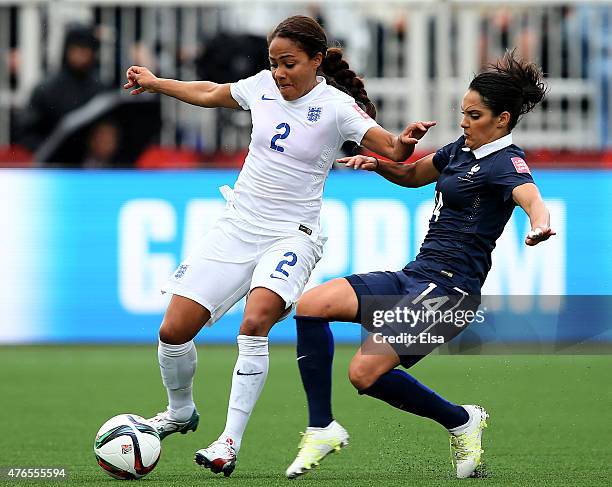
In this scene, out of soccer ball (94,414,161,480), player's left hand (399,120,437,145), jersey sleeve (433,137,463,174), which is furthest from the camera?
jersey sleeve (433,137,463,174)

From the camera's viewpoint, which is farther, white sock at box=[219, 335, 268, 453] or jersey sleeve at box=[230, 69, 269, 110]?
jersey sleeve at box=[230, 69, 269, 110]

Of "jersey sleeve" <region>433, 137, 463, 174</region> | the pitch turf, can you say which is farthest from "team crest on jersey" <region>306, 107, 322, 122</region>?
the pitch turf

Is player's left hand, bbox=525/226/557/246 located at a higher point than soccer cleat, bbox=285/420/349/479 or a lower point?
higher

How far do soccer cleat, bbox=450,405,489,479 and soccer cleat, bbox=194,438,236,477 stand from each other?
3.20 ft

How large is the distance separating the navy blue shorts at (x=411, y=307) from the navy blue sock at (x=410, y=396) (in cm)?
8

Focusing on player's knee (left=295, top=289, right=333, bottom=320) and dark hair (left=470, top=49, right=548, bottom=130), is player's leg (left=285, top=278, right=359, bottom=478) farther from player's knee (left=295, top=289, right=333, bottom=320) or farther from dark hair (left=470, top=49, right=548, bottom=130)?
dark hair (left=470, top=49, right=548, bottom=130)

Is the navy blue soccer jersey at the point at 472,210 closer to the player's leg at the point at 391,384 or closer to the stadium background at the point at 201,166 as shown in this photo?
the player's leg at the point at 391,384

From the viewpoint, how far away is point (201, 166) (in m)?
12.0

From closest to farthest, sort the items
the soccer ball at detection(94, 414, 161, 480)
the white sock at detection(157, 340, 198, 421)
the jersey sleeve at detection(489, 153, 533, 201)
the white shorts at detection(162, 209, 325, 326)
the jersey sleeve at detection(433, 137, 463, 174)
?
the jersey sleeve at detection(489, 153, 533, 201)
the soccer ball at detection(94, 414, 161, 480)
the jersey sleeve at detection(433, 137, 463, 174)
the white shorts at detection(162, 209, 325, 326)
the white sock at detection(157, 340, 198, 421)

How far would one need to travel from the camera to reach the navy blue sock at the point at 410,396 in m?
6.18

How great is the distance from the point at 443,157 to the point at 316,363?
1118 millimetres

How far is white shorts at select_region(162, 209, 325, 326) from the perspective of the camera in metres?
6.61

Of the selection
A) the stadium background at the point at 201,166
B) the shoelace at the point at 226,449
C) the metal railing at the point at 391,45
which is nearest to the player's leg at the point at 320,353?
the shoelace at the point at 226,449

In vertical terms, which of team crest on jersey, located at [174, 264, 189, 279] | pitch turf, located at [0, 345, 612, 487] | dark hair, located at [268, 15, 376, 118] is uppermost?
dark hair, located at [268, 15, 376, 118]
